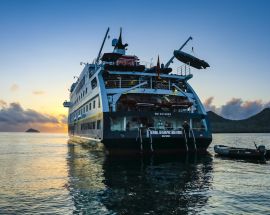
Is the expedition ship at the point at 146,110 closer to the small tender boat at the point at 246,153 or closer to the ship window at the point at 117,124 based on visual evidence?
the ship window at the point at 117,124

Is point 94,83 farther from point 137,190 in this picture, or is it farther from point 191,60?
point 137,190

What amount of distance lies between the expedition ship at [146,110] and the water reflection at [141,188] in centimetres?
373

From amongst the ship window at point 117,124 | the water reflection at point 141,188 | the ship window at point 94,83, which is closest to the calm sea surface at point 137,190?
the water reflection at point 141,188

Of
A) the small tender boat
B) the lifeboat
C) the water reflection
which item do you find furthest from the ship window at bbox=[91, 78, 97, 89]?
the small tender boat

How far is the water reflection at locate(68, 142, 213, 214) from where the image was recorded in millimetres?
13148

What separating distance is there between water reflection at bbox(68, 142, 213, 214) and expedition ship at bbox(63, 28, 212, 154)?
3.73 metres

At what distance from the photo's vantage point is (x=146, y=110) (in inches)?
1395

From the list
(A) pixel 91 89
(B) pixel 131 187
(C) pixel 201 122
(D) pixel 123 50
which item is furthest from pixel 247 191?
(D) pixel 123 50

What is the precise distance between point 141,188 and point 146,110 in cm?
1881

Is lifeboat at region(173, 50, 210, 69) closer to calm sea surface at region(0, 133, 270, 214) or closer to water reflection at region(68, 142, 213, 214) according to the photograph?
water reflection at region(68, 142, 213, 214)

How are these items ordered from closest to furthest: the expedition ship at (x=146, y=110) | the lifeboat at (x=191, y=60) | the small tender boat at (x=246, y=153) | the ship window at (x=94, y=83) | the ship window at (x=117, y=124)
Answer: the expedition ship at (x=146, y=110) < the small tender boat at (x=246, y=153) < the ship window at (x=117, y=124) < the ship window at (x=94, y=83) < the lifeboat at (x=191, y=60)

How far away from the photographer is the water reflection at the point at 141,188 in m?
13.1

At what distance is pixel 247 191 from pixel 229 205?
134 inches

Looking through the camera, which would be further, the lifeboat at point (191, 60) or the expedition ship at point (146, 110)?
the lifeboat at point (191, 60)
